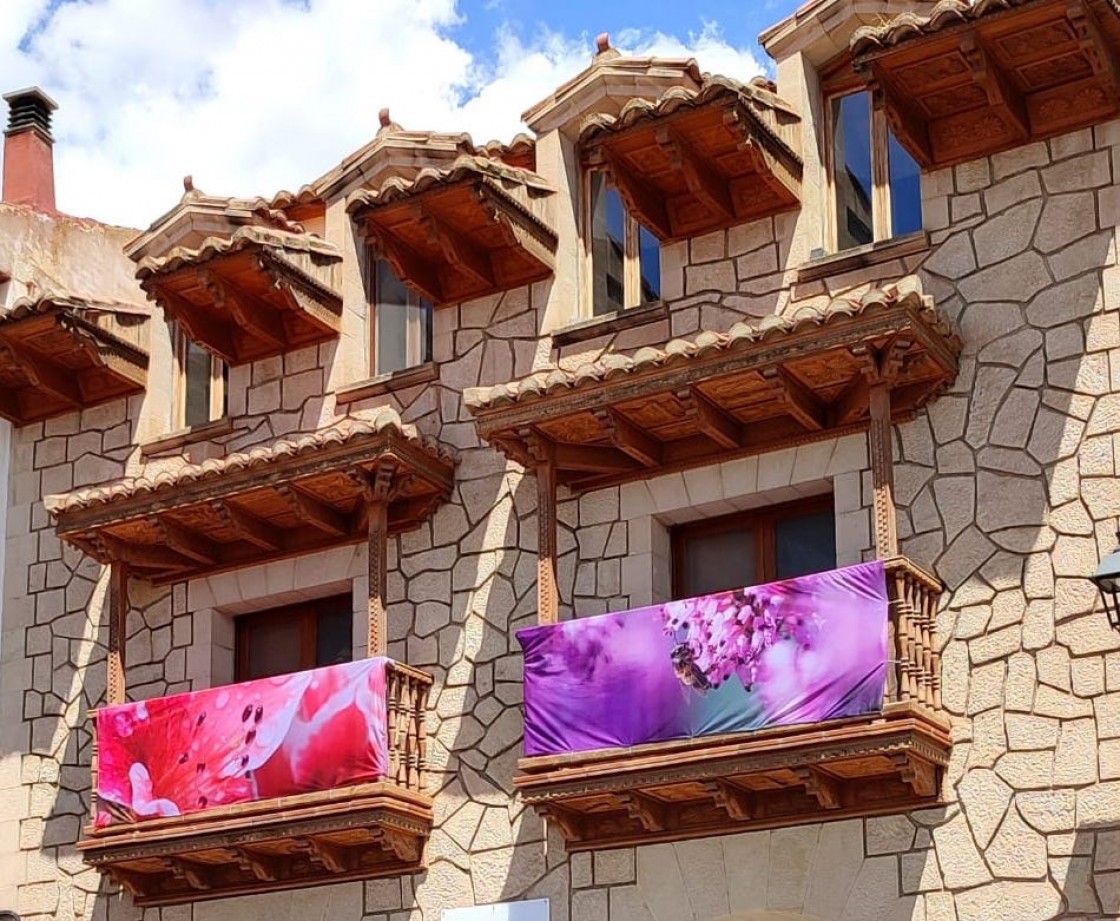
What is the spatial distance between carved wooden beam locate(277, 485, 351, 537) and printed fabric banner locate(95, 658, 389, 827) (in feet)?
4.15

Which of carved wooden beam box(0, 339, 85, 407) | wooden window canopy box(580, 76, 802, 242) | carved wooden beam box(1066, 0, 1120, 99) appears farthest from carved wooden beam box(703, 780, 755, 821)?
carved wooden beam box(0, 339, 85, 407)

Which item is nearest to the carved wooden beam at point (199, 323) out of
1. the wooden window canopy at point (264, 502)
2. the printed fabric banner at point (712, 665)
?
the wooden window canopy at point (264, 502)

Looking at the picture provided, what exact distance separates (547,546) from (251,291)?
3.74m

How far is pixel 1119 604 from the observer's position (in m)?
12.6

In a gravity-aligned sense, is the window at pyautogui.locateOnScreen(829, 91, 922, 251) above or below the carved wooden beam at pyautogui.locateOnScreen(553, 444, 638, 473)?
above

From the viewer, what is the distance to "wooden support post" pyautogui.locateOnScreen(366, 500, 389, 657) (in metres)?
15.8

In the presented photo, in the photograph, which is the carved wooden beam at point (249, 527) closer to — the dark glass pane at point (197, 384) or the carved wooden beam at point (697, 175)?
the dark glass pane at point (197, 384)

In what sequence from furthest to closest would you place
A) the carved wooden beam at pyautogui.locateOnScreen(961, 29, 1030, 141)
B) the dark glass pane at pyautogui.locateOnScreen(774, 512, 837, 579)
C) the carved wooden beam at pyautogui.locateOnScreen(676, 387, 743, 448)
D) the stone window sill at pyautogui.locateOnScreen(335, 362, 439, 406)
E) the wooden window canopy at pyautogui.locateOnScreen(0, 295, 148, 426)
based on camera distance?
the wooden window canopy at pyautogui.locateOnScreen(0, 295, 148, 426)
the stone window sill at pyautogui.locateOnScreen(335, 362, 439, 406)
the dark glass pane at pyautogui.locateOnScreen(774, 512, 837, 579)
the carved wooden beam at pyautogui.locateOnScreen(676, 387, 743, 448)
the carved wooden beam at pyautogui.locateOnScreen(961, 29, 1030, 141)

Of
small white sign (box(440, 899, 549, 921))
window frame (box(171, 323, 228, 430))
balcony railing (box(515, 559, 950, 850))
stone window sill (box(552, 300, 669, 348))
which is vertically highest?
window frame (box(171, 323, 228, 430))

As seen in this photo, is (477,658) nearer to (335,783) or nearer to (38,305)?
(335,783)

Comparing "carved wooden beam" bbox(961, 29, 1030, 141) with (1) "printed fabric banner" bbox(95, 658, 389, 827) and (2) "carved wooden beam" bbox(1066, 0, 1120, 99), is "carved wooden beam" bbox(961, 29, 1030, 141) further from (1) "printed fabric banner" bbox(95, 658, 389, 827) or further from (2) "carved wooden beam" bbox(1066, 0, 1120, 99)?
(1) "printed fabric banner" bbox(95, 658, 389, 827)

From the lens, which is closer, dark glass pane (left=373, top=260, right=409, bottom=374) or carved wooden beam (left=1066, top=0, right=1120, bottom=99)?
carved wooden beam (left=1066, top=0, right=1120, bottom=99)

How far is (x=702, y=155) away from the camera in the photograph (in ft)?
51.3

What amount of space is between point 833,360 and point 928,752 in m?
2.57
